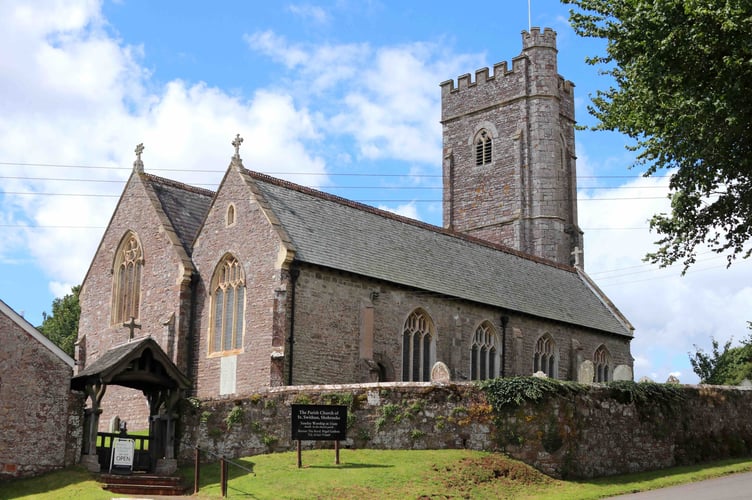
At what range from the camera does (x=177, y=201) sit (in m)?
37.5

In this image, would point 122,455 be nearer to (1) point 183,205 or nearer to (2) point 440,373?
(2) point 440,373

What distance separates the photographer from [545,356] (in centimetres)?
4012

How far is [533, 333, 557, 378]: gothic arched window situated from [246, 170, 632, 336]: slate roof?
1143 mm

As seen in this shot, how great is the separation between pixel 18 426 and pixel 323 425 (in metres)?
8.32

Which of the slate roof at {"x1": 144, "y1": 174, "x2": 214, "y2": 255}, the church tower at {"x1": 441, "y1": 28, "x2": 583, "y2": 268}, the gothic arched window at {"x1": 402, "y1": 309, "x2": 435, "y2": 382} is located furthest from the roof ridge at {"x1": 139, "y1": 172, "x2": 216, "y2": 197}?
the church tower at {"x1": 441, "y1": 28, "x2": 583, "y2": 268}

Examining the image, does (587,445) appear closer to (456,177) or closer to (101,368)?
(101,368)

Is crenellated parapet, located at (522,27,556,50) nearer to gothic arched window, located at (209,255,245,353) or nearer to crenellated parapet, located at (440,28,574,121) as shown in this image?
crenellated parapet, located at (440,28,574,121)

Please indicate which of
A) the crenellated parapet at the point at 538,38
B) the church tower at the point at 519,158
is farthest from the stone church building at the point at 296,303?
the crenellated parapet at the point at 538,38

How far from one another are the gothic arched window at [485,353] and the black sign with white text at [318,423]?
14.1 m

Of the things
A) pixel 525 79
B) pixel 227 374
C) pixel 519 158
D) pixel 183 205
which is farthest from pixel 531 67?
pixel 227 374

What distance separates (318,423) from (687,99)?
11.8 m

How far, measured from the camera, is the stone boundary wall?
919 inches

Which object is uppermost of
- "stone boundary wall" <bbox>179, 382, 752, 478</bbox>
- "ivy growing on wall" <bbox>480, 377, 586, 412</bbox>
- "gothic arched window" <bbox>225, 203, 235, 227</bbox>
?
"gothic arched window" <bbox>225, 203, 235, 227</bbox>

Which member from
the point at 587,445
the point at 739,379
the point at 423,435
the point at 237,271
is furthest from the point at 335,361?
the point at 739,379
